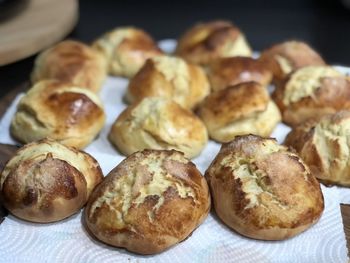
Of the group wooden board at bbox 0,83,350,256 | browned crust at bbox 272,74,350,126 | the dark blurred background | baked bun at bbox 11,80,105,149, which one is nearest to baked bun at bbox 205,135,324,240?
wooden board at bbox 0,83,350,256

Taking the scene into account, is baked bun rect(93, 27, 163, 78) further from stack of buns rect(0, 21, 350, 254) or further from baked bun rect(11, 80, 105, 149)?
baked bun rect(11, 80, 105, 149)

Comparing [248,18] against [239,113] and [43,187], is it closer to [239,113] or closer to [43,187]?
[239,113]

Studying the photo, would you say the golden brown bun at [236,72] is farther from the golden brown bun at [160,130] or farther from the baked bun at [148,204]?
the baked bun at [148,204]

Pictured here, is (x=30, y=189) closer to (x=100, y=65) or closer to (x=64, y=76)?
(x=64, y=76)

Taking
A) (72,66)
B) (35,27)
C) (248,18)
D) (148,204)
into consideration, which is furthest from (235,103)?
(248,18)

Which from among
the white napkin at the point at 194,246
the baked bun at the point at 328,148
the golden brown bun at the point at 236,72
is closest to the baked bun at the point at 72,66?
the golden brown bun at the point at 236,72
